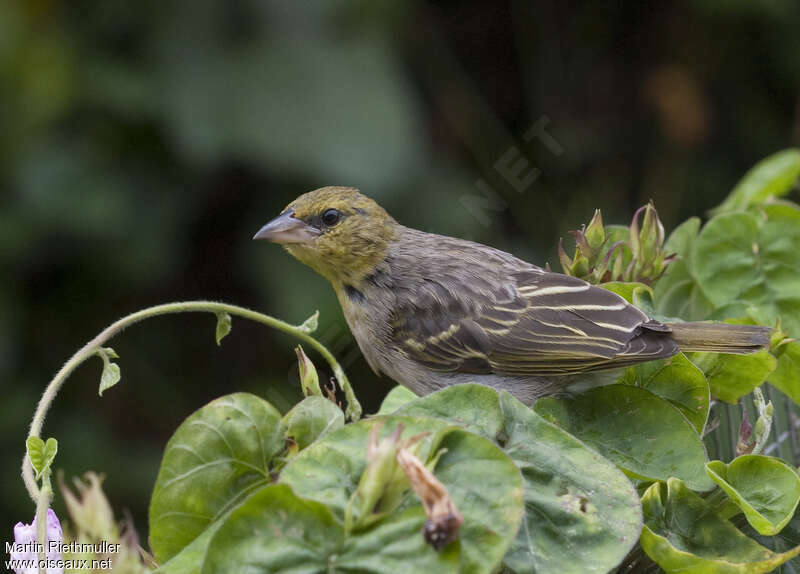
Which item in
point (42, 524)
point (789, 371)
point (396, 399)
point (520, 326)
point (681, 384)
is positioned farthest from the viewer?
point (520, 326)

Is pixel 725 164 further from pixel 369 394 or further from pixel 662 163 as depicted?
pixel 369 394

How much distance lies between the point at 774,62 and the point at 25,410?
3.80 metres

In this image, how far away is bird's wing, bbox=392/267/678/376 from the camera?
1834 mm

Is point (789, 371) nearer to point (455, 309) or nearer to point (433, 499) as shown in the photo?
point (455, 309)

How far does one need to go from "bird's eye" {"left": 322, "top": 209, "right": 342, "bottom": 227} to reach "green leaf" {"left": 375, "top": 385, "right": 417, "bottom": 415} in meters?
0.49

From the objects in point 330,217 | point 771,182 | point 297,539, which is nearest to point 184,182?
point 330,217

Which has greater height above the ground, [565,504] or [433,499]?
[433,499]

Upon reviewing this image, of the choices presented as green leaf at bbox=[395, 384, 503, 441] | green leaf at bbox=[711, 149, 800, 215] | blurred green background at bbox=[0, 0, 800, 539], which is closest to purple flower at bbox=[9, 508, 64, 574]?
green leaf at bbox=[395, 384, 503, 441]

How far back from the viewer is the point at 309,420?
125 cm

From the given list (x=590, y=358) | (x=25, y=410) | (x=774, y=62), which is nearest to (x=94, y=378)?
(x=25, y=410)

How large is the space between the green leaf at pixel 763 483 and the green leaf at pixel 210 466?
0.59 m

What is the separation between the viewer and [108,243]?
146 inches

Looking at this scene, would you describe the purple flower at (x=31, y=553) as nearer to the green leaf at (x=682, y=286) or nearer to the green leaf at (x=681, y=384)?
the green leaf at (x=681, y=384)

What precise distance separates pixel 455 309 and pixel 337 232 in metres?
0.34
